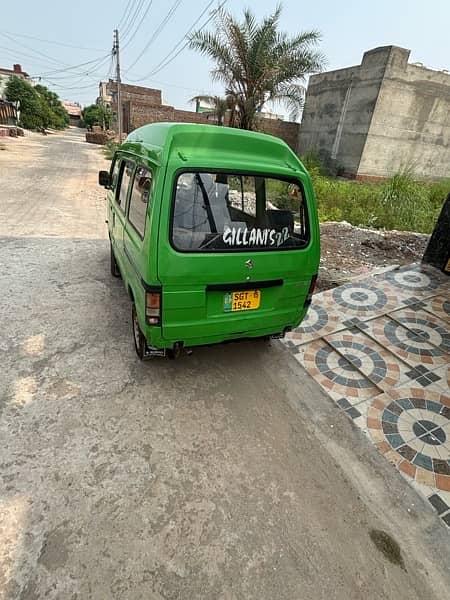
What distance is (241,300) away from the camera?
2.50 metres

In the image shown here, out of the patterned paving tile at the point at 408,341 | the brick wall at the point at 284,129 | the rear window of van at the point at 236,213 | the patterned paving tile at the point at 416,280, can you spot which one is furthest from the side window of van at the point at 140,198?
the brick wall at the point at 284,129

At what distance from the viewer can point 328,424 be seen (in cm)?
255

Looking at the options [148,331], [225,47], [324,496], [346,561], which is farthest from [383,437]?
[225,47]

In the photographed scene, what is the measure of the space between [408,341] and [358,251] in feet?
10.6

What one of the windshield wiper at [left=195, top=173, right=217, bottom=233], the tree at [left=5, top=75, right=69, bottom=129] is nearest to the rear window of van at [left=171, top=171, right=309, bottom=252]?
the windshield wiper at [left=195, top=173, right=217, bottom=233]

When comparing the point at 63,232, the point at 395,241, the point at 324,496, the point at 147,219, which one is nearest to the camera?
the point at 324,496

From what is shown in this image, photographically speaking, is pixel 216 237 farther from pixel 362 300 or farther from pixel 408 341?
pixel 362 300

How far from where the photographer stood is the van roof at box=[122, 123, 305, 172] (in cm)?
221

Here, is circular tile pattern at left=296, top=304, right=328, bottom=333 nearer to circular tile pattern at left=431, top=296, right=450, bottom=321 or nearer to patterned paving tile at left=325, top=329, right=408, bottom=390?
patterned paving tile at left=325, top=329, right=408, bottom=390

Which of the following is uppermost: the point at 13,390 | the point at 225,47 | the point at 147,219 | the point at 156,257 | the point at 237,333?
the point at 225,47

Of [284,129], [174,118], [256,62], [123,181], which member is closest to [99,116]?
[174,118]

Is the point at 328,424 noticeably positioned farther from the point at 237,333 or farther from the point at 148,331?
the point at 148,331

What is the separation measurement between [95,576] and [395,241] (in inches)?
285

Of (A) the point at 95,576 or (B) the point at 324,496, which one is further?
(B) the point at 324,496
